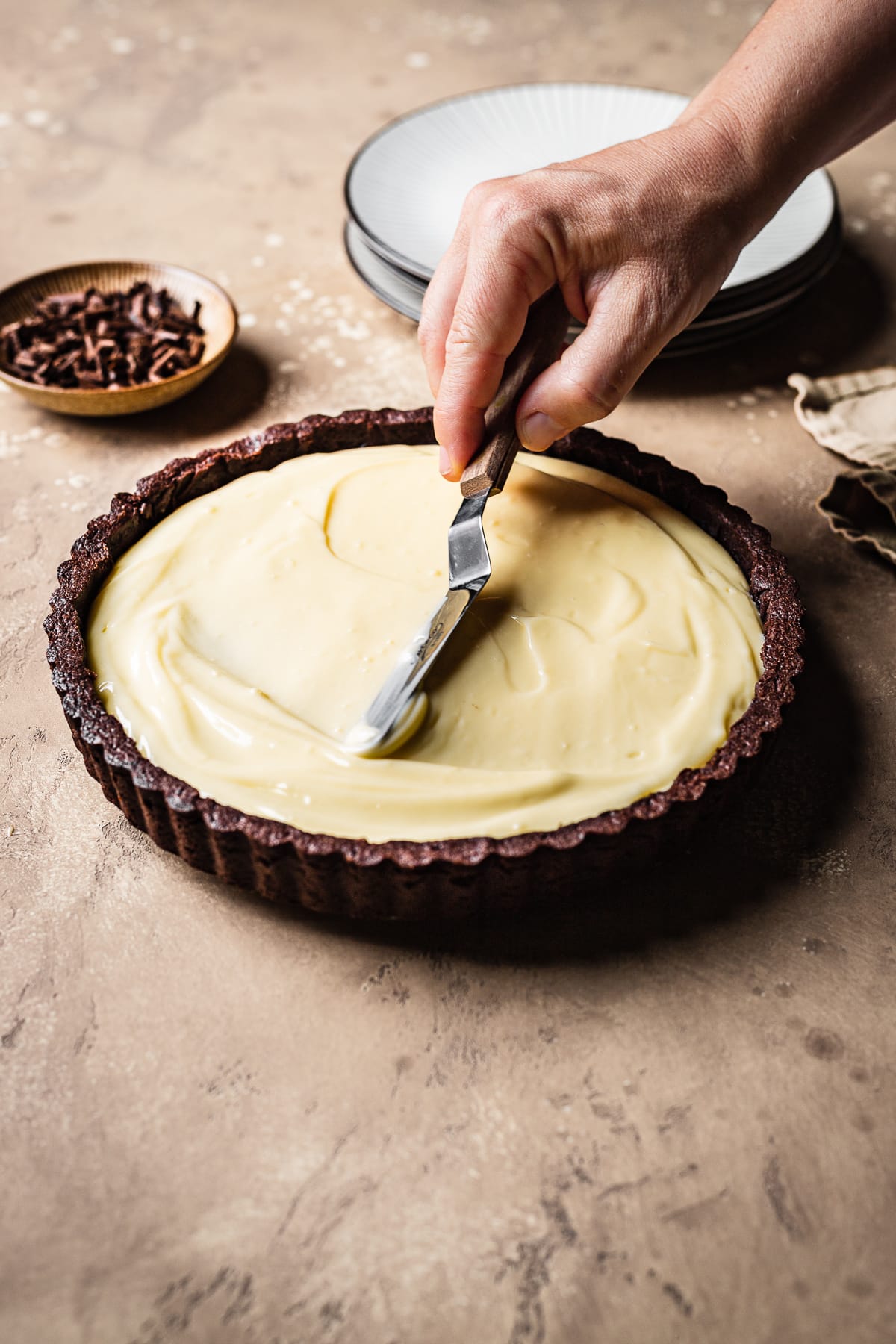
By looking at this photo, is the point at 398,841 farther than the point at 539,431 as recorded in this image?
No

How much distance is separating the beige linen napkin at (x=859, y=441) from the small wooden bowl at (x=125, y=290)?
1.63m

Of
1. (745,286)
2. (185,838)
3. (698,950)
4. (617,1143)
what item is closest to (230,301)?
(745,286)

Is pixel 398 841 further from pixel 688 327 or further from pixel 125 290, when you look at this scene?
pixel 125 290

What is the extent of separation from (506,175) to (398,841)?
258 cm

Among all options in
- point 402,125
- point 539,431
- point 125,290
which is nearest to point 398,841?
point 539,431

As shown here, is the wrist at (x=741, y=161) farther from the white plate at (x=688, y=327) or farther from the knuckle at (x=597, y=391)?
the white plate at (x=688, y=327)

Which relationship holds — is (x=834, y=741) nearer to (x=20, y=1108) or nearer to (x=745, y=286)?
(x=745, y=286)

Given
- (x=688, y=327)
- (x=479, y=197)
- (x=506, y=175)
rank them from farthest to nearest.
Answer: (x=506, y=175) → (x=688, y=327) → (x=479, y=197)

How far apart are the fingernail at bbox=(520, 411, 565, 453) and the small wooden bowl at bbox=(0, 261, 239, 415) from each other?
1.19 m

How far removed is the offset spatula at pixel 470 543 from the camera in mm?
2006

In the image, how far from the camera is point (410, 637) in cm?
218

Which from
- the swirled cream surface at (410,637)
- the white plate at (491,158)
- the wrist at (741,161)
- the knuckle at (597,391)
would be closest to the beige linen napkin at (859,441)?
the white plate at (491,158)

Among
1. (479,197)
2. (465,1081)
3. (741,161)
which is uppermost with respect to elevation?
(741,161)

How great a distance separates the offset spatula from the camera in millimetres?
2006
